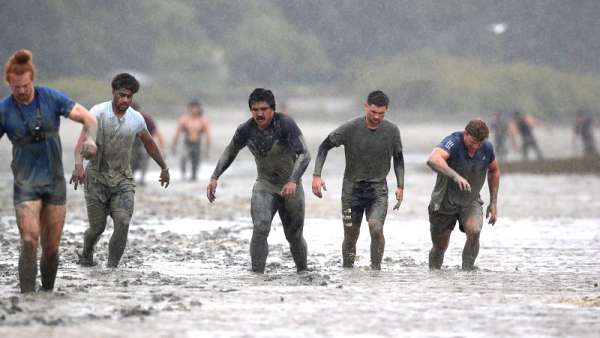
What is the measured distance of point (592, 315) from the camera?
9.20 metres

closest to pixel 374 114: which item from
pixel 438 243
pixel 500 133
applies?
pixel 438 243

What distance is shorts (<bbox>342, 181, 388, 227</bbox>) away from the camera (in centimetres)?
1196

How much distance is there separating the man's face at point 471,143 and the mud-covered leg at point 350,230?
3.78ft

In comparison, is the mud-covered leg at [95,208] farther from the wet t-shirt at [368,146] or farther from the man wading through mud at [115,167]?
the wet t-shirt at [368,146]

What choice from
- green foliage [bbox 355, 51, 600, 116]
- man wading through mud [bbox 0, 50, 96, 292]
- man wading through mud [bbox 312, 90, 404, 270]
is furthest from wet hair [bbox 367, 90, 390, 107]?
green foliage [bbox 355, 51, 600, 116]

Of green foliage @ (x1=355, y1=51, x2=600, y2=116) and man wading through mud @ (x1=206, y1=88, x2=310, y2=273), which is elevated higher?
green foliage @ (x1=355, y1=51, x2=600, y2=116)

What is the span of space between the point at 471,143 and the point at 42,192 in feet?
13.6

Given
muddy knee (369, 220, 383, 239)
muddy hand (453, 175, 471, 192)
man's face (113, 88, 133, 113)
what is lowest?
muddy knee (369, 220, 383, 239)

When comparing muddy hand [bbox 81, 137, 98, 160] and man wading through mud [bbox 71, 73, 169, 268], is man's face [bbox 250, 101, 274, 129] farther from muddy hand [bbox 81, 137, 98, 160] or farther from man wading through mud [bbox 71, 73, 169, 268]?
muddy hand [bbox 81, 137, 98, 160]

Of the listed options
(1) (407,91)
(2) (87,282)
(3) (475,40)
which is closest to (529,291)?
(2) (87,282)

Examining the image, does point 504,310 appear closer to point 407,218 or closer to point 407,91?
point 407,218

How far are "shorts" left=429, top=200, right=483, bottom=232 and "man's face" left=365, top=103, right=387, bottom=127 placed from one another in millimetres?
1053

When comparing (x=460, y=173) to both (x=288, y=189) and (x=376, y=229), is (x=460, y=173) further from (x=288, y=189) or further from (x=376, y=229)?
(x=288, y=189)

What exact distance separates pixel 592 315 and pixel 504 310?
61 cm
